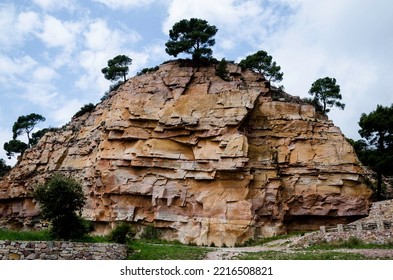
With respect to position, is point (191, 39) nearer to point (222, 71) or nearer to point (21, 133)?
point (222, 71)

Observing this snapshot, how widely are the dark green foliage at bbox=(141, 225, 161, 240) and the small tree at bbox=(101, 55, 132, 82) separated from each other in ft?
73.2

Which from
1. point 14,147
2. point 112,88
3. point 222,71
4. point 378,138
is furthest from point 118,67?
point 378,138

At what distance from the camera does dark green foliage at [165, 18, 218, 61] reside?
46656 millimetres

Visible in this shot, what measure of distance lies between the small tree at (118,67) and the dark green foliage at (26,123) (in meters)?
14.7

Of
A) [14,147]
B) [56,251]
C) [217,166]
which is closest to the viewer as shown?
[56,251]

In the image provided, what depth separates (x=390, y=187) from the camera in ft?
144

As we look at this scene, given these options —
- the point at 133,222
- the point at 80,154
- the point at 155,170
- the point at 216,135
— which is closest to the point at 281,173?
the point at 216,135

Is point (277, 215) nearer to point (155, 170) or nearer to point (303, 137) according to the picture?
point (303, 137)

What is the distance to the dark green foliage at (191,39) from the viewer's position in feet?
153

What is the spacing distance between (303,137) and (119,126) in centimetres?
1730

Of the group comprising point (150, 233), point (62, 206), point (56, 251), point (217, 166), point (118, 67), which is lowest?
point (56, 251)

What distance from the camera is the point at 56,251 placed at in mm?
19188

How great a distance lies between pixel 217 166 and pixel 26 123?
116 feet
